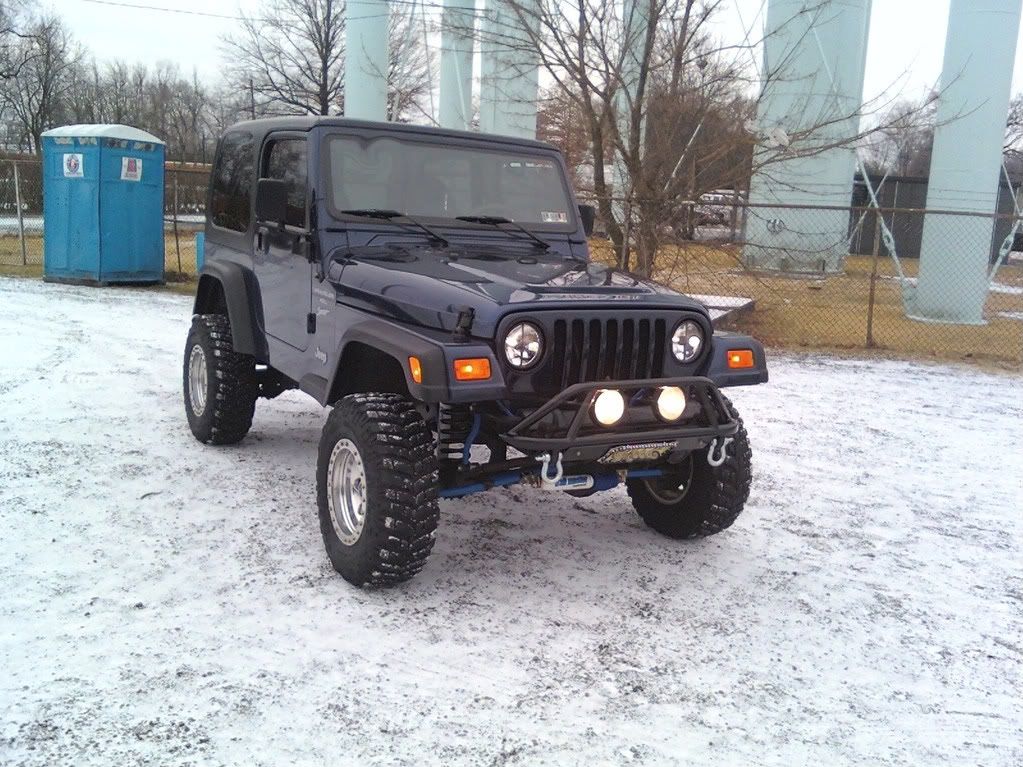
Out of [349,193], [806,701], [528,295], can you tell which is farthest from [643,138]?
[806,701]

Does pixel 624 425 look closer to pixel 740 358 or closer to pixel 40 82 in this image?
pixel 740 358

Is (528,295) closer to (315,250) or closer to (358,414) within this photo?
(358,414)

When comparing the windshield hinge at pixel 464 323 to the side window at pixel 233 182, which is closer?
the windshield hinge at pixel 464 323

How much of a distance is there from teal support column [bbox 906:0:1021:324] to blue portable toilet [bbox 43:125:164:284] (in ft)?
39.0

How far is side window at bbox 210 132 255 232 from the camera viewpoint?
5.70 m

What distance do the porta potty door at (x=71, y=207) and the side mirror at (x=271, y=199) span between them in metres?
10.7

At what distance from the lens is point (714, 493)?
4.58 meters

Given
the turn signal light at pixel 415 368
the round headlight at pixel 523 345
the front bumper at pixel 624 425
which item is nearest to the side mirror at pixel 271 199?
the turn signal light at pixel 415 368

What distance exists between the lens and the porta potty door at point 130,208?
45.5 ft

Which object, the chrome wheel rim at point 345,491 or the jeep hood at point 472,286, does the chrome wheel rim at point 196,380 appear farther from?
the chrome wheel rim at point 345,491

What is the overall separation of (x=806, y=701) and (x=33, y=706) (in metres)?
2.64

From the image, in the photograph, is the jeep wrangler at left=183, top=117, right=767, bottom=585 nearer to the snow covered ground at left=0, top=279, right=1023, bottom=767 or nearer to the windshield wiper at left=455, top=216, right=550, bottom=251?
the windshield wiper at left=455, top=216, right=550, bottom=251

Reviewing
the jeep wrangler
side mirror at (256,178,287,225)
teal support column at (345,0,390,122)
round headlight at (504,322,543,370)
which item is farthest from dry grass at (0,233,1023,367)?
round headlight at (504,322,543,370)

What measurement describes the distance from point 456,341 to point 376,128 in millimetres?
1708
